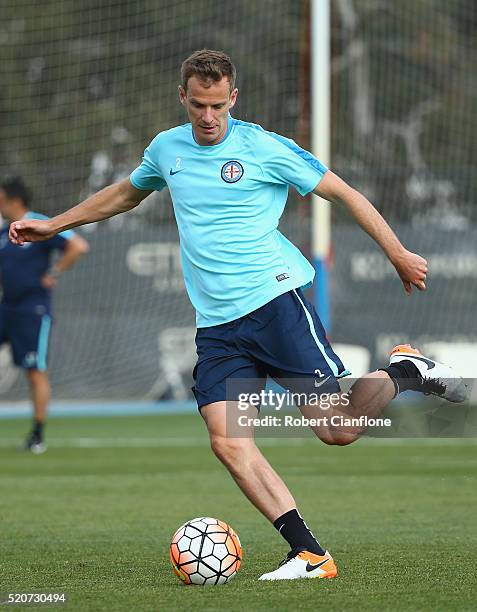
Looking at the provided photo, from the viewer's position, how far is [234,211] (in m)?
6.10

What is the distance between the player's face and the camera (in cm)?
591

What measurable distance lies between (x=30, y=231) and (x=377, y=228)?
172 cm

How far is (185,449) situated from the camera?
44.2ft

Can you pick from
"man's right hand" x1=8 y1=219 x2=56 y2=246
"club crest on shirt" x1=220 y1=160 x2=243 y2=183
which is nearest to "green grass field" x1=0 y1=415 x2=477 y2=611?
"man's right hand" x1=8 y1=219 x2=56 y2=246

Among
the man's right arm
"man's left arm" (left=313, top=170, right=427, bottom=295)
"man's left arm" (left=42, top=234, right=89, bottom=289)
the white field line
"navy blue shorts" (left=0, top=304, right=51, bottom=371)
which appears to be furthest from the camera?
the white field line

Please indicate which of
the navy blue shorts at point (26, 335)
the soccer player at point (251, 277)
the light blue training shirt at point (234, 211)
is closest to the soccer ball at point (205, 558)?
the soccer player at point (251, 277)

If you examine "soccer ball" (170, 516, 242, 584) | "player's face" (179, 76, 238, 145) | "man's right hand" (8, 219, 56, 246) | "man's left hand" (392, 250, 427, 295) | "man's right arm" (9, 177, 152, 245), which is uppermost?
"player's face" (179, 76, 238, 145)

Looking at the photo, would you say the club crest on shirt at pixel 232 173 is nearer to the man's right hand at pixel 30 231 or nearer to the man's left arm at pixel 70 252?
the man's right hand at pixel 30 231

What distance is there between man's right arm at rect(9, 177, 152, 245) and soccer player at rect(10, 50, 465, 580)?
0.42m

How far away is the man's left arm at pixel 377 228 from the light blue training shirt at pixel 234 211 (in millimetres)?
81

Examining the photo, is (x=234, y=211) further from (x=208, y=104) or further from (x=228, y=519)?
(x=228, y=519)

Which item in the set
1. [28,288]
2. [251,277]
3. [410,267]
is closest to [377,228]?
[410,267]

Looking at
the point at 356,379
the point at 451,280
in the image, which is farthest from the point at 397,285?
the point at 356,379

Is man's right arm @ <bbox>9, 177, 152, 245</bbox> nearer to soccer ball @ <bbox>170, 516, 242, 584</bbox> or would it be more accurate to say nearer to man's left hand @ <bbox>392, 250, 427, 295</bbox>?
man's left hand @ <bbox>392, 250, 427, 295</bbox>
